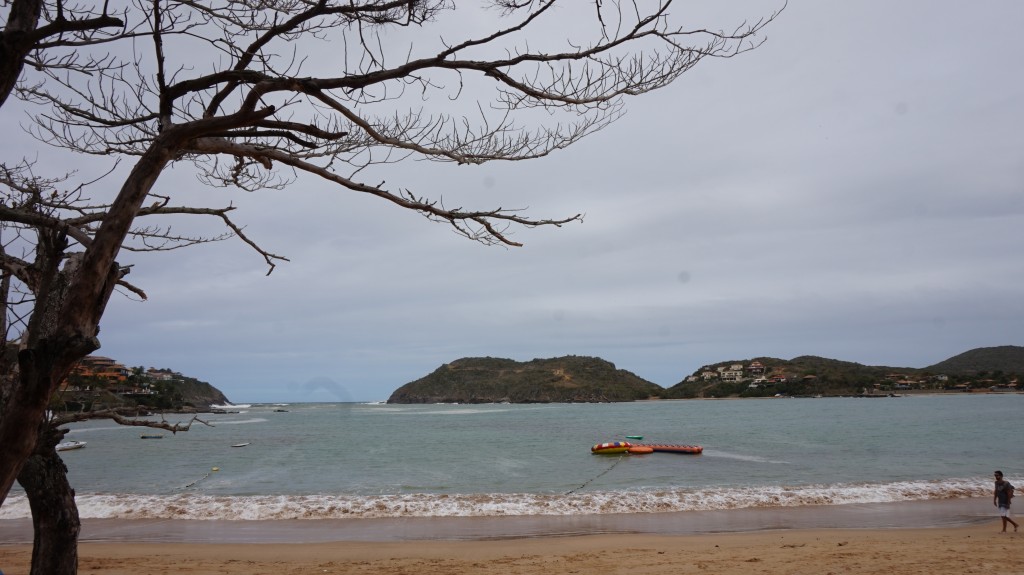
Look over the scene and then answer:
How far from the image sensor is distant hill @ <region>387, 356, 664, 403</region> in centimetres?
13550

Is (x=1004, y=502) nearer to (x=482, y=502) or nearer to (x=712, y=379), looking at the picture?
(x=482, y=502)

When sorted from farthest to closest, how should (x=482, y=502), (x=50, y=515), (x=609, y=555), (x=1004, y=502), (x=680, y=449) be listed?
(x=680, y=449)
(x=482, y=502)
(x=1004, y=502)
(x=609, y=555)
(x=50, y=515)

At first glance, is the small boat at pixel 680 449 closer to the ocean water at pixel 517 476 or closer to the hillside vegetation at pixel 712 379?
the ocean water at pixel 517 476

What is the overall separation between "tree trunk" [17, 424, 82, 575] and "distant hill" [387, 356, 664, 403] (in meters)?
131

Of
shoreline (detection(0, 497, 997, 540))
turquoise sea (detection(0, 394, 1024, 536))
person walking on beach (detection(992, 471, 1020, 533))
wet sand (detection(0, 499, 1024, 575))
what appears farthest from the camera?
turquoise sea (detection(0, 394, 1024, 536))

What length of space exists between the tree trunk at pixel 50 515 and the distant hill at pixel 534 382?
131m

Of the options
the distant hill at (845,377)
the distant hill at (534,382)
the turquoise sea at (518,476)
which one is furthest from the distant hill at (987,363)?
the turquoise sea at (518,476)

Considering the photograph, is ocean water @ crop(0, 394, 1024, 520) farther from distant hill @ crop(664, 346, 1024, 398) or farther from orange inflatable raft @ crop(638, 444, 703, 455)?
distant hill @ crop(664, 346, 1024, 398)

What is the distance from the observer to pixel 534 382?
140375 mm

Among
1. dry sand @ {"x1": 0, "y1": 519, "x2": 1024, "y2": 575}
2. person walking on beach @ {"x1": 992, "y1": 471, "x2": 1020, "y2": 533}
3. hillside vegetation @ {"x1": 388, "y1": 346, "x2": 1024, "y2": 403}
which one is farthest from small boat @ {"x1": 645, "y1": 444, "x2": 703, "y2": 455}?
hillside vegetation @ {"x1": 388, "y1": 346, "x2": 1024, "y2": 403}

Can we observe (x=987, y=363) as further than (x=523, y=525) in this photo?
Yes

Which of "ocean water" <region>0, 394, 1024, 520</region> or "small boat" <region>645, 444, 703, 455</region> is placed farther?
"small boat" <region>645, 444, 703, 455</region>

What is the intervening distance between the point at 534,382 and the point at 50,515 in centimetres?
13711

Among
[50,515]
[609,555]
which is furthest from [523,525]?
[50,515]
